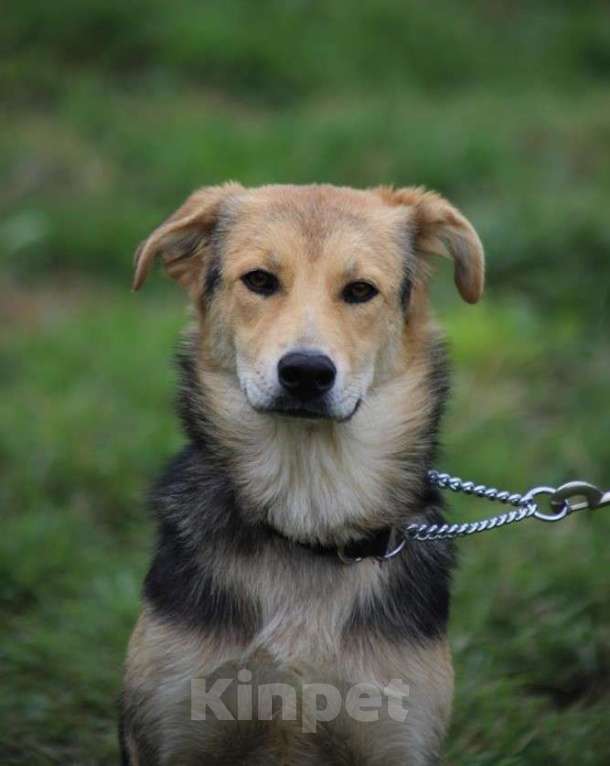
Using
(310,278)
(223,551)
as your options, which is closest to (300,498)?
(223,551)

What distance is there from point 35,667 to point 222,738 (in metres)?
1.33

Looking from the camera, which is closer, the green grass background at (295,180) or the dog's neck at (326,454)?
the dog's neck at (326,454)

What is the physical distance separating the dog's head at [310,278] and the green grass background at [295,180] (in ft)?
4.80

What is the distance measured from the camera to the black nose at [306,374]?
3.66 meters

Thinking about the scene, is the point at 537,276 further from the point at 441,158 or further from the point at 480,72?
the point at 480,72

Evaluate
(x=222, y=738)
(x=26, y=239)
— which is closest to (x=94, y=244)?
(x=26, y=239)

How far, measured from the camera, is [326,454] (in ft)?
13.2

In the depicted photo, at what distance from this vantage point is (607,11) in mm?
12688

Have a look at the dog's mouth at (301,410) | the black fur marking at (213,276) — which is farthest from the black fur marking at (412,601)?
the black fur marking at (213,276)

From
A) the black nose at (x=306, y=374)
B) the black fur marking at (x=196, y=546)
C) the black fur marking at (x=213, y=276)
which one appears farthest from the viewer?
the black fur marking at (x=213, y=276)

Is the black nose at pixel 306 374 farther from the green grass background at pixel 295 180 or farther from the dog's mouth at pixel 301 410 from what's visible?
the green grass background at pixel 295 180

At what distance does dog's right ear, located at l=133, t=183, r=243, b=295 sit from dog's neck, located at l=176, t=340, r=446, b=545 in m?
0.37

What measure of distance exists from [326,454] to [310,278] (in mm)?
542

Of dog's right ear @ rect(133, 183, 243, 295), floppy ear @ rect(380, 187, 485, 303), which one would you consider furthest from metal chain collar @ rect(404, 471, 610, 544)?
dog's right ear @ rect(133, 183, 243, 295)
